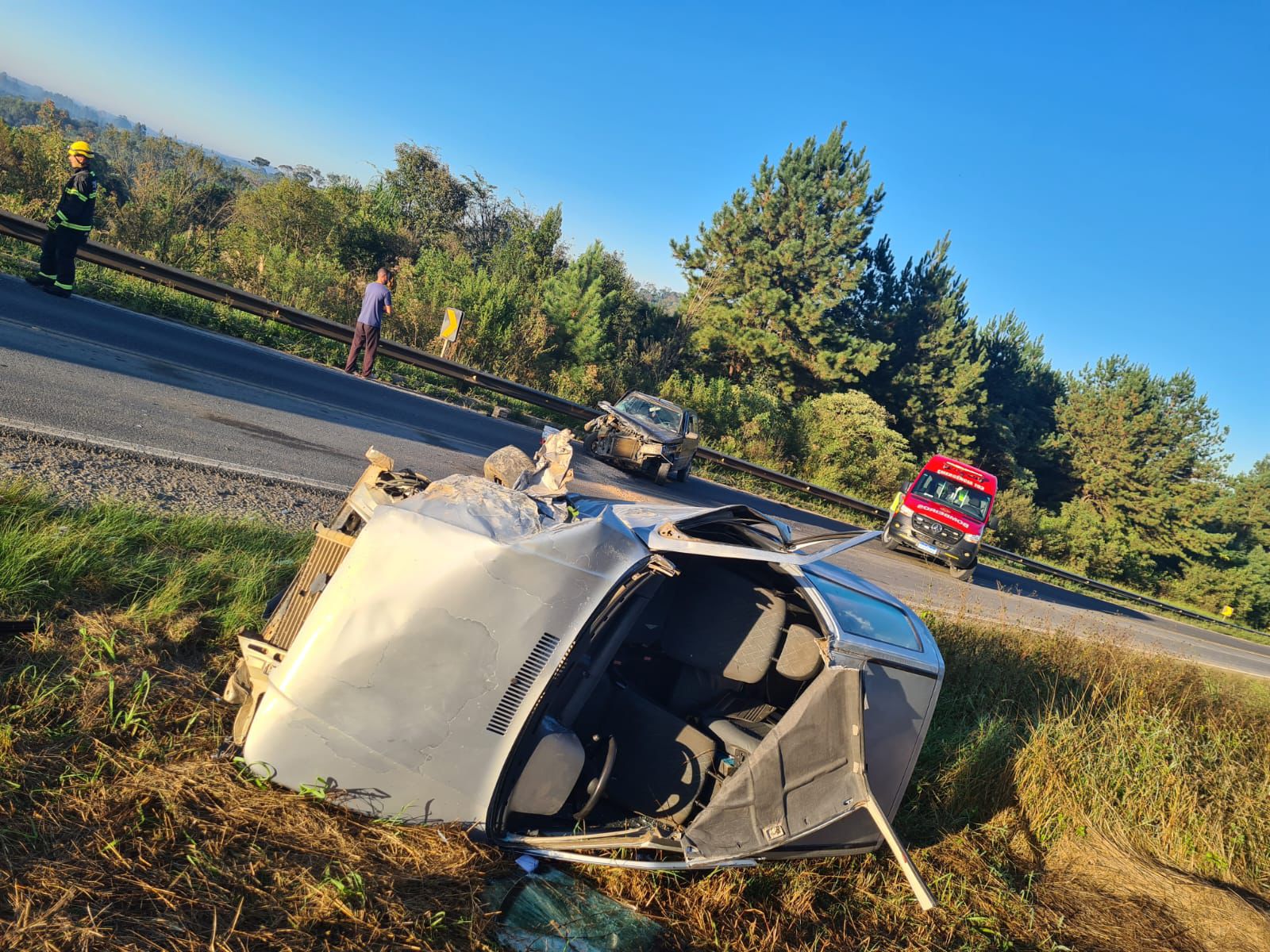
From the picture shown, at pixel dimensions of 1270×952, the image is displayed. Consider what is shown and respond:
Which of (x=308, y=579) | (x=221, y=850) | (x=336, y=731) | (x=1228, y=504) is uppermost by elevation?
(x=1228, y=504)

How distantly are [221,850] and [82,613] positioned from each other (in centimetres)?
163

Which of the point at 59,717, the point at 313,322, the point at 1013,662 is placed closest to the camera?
the point at 59,717

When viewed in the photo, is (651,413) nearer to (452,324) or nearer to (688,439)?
(688,439)

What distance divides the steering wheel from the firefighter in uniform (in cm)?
1023

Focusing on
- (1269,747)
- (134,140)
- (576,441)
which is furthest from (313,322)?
(134,140)

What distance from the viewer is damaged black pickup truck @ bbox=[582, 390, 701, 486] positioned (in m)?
13.1

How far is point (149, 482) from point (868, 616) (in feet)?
15.5

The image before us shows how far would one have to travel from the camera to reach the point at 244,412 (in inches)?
309

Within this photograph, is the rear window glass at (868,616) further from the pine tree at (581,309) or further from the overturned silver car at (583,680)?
the pine tree at (581,309)

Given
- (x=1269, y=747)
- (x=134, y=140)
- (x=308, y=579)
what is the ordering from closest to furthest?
(x=308, y=579) → (x=1269, y=747) → (x=134, y=140)

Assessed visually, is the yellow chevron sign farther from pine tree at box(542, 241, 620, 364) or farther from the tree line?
pine tree at box(542, 241, 620, 364)

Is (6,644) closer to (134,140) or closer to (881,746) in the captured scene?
(881,746)

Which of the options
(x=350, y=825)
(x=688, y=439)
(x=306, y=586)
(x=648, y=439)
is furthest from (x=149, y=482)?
(x=688, y=439)

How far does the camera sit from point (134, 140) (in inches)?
2514
